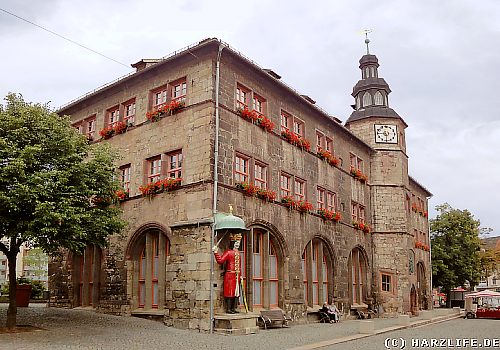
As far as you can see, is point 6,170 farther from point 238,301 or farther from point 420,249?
point 420,249

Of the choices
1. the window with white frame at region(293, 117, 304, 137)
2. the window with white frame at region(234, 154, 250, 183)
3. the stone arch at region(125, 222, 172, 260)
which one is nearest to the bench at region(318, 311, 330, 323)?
the window with white frame at region(234, 154, 250, 183)

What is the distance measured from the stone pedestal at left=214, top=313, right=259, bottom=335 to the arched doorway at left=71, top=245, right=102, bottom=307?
7.56m

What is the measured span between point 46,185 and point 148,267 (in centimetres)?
688

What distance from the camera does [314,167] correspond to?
27.3 m

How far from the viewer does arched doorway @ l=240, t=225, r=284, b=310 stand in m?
21.3

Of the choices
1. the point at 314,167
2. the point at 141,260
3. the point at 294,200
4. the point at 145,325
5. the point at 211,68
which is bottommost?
the point at 145,325

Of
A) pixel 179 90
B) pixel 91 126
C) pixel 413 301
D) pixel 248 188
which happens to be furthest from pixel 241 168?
pixel 413 301

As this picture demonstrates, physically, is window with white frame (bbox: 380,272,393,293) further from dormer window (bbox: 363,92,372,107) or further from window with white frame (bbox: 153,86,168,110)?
window with white frame (bbox: 153,86,168,110)

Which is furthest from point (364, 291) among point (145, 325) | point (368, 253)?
point (145, 325)

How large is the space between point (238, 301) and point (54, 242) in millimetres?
6992

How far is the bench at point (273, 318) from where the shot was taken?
68.4 feet

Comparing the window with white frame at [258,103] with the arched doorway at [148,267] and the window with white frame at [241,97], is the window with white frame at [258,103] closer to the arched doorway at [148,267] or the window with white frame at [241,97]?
the window with white frame at [241,97]

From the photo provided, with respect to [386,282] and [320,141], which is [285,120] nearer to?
[320,141]

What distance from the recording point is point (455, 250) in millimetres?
49938
